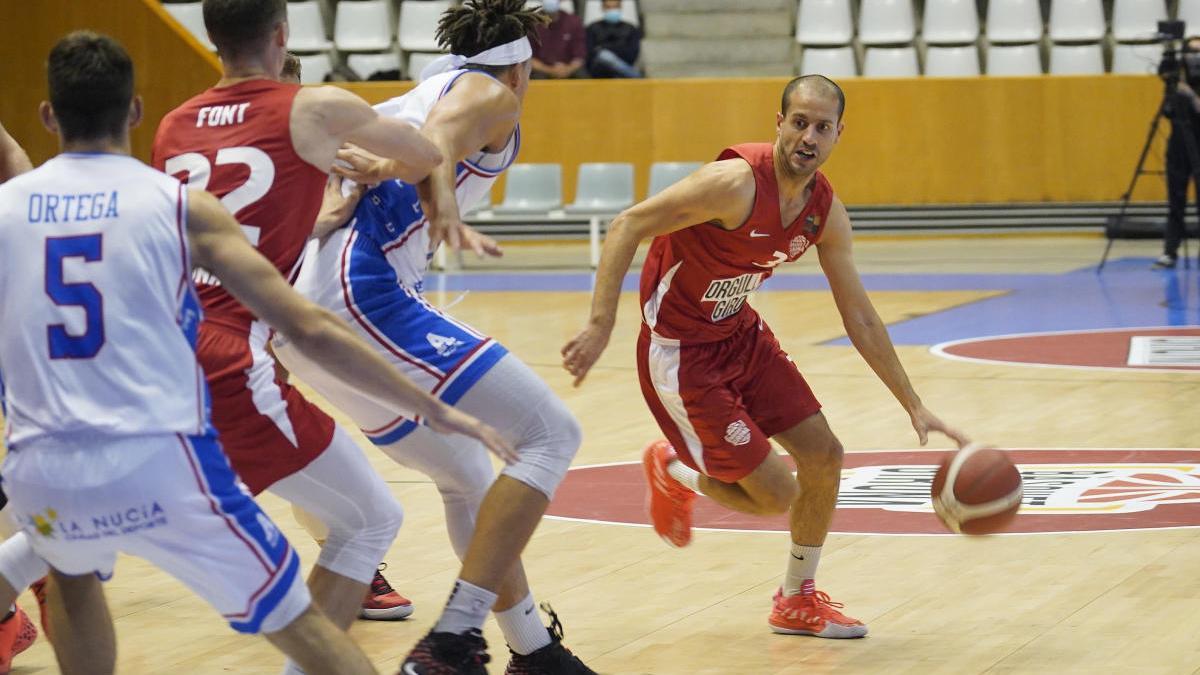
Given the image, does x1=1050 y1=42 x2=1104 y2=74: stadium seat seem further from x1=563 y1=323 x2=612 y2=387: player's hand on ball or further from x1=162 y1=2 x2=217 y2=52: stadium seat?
x1=563 y1=323 x2=612 y2=387: player's hand on ball

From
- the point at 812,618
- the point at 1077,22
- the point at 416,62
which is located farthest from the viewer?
the point at 416,62

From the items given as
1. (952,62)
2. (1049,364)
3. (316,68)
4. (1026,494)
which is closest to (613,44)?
(316,68)

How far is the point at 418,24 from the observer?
67.5 feet

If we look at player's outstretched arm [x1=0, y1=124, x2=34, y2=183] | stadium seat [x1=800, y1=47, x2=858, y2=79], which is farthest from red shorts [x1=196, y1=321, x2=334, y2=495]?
stadium seat [x1=800, y1=47, x2=858, y2=79]

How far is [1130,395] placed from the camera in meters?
9.59

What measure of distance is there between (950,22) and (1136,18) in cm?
203

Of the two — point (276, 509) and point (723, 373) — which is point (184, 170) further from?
point (276, 509)

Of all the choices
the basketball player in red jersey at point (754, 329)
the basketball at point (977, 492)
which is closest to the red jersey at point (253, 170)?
the basketball player in red jersey at point (754, 329)

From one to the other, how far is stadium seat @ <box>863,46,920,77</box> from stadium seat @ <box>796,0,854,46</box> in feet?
1.40

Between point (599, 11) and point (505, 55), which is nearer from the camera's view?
point (505, 55)

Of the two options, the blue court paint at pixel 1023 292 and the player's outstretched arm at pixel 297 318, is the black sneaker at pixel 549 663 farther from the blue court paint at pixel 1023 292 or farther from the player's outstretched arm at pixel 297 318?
the blue court paint at pixel 1023 292

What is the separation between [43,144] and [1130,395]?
26.3ft

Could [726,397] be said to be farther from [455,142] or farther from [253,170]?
[253,170]

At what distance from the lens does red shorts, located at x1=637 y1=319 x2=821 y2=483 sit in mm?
5539
